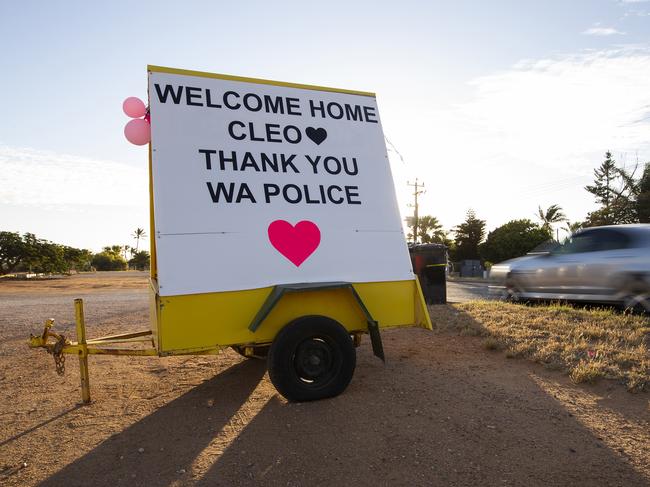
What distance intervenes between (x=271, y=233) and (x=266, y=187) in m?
0.44

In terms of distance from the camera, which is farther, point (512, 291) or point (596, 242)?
point (512, 291)

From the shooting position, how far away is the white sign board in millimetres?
3883

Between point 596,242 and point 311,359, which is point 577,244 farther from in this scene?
point 311,359

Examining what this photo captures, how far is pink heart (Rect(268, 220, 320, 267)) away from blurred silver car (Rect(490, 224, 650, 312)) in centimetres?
564

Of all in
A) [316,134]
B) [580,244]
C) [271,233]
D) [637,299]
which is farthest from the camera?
[580,244]

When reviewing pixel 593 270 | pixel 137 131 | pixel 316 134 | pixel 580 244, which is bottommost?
pixel 593 270

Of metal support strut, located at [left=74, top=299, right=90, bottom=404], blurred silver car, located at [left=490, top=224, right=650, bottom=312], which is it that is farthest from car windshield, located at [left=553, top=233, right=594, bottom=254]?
metal support strut, located at [left=74, top=299, right=90, bottom=404]

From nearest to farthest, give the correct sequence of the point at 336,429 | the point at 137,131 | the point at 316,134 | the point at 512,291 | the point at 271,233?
the point at 336,429 < the point at 271,233 < the point at 137,131 < the point at 316,134 < the point at 512,291

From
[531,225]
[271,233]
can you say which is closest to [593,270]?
[271,233]

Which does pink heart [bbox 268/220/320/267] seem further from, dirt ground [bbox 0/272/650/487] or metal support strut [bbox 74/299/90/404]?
metal support strut [bbox 74/299/90/404]

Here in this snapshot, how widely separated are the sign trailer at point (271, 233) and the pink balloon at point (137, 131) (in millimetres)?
549

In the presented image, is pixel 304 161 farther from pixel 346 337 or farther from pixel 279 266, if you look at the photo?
pixel 346 337

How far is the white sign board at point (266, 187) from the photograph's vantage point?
12.7 ft

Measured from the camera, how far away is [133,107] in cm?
452
